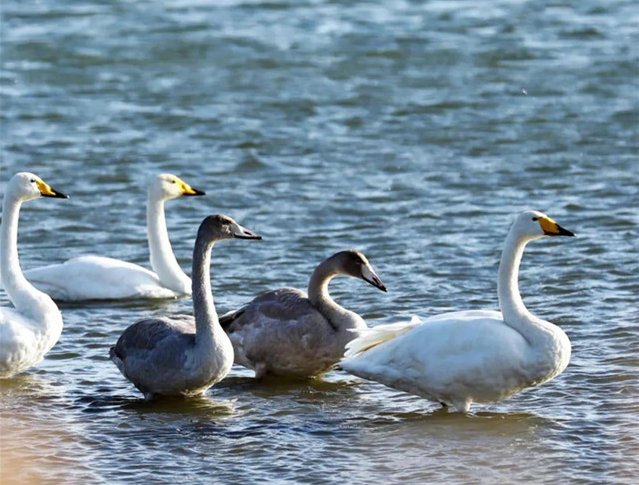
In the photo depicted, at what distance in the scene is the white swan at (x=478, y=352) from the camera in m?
8.45

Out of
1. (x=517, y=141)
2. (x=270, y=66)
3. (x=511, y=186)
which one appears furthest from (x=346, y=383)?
(x=270, y=66)

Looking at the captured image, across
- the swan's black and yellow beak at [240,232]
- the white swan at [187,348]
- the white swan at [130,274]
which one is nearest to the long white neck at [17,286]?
the white swan at [187,348]

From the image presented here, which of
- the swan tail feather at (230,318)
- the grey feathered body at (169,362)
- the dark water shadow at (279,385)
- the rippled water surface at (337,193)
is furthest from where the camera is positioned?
the swan tail feather at (230,318)

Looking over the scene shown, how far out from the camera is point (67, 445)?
8.27 meters

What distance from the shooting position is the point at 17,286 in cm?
984

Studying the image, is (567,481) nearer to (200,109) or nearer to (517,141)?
(517,141)

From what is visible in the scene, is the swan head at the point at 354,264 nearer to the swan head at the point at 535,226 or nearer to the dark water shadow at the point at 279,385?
the dark water shadow at the point at 279,385

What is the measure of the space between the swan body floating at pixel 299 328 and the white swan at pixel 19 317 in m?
1.04

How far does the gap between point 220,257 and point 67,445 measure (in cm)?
447

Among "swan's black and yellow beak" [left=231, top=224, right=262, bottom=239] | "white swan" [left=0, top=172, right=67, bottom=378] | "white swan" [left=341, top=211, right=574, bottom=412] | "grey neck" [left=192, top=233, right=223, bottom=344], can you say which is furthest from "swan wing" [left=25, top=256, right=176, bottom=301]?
"white swan" [left=341, top=211, right=574, bottom=412]

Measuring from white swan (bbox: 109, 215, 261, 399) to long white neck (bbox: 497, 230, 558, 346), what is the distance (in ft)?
4.37

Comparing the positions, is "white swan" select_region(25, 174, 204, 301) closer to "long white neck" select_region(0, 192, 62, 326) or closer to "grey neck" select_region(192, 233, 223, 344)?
"long white neck" select_region(0, 192, 62, 326)

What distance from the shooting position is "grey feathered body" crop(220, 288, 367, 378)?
9.51 meters

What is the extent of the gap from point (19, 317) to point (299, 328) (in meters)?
1.57
